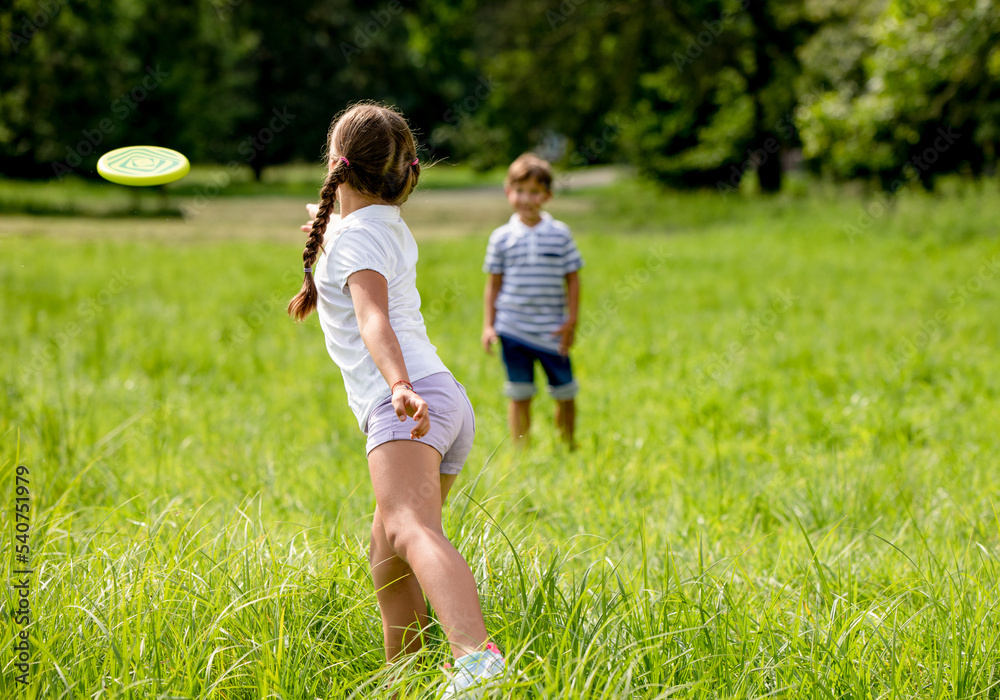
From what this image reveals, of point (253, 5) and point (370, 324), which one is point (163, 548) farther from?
point (253, 5)

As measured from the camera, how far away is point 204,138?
33781mm

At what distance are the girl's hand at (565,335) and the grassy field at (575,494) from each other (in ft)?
1.59

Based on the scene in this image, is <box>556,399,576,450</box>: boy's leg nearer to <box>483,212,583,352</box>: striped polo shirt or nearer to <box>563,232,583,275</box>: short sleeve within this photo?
<box>483,212,583,352</box>: striped polo shirt

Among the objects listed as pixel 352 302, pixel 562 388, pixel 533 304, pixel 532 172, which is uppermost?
→ pixel 532 172

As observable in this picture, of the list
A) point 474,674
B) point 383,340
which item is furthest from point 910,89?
point 474,674

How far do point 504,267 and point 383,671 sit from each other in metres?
2.89

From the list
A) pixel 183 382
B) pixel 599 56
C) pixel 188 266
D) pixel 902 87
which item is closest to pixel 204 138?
pixel 599 56

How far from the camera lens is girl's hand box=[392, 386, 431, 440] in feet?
6.20

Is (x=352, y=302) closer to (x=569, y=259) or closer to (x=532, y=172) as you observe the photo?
(x=532, y=172)

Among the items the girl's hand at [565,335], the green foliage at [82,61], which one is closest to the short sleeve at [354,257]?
the girl's hand at [565,335]

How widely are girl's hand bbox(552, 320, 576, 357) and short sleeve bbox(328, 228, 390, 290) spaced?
2.45 m

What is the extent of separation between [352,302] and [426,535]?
0.59 meters

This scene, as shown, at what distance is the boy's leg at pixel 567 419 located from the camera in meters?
4.59

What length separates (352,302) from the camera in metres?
2.15
